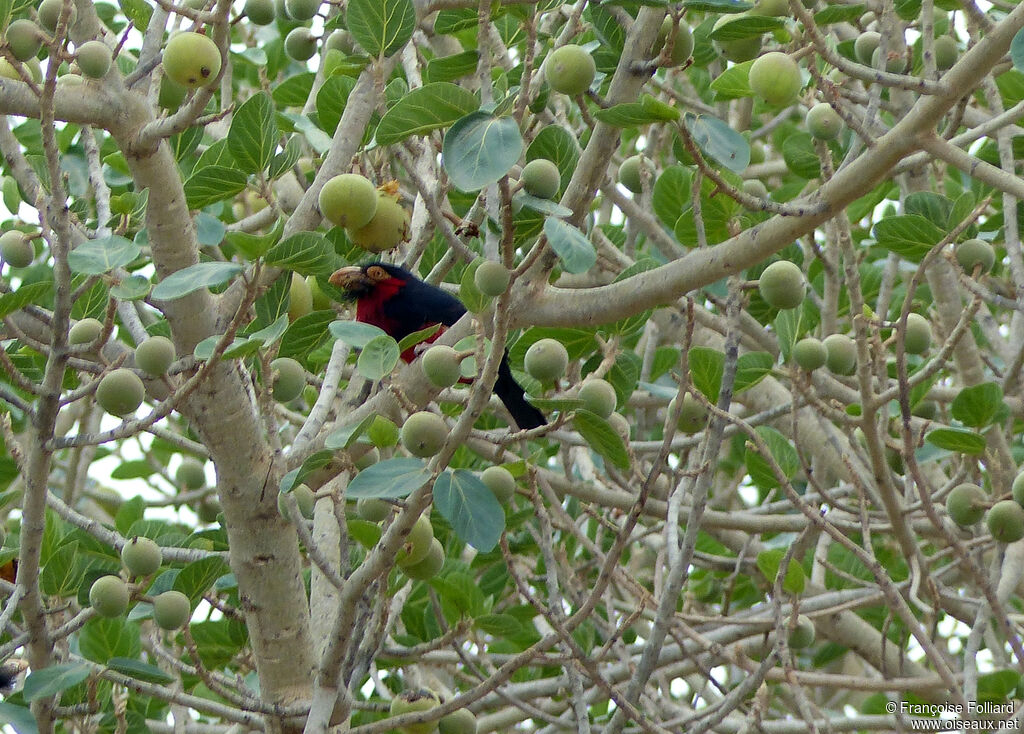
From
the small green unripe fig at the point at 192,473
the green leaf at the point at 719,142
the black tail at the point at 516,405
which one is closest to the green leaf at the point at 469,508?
the green leaf at the point at 719,142

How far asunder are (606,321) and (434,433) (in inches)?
15.8

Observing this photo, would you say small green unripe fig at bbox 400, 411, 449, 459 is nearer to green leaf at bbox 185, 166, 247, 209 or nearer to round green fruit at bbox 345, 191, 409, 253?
round green fruit at bbox 345, 191, 409, 253

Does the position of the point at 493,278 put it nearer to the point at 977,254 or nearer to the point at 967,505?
the point at 967,505

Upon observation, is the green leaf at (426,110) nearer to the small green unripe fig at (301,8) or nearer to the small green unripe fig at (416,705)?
the small green unripe fig at (301,8)

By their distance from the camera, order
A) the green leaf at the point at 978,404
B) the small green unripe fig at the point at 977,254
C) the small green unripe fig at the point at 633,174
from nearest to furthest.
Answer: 1. the green leaf at the point at 978,404
2. the small green unripe fig at the point at 977,254
3. the small green unripe fig at the point at 633,174

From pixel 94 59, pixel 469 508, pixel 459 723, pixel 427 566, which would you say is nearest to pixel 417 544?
pixel 427 566

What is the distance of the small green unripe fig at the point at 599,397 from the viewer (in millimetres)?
2564

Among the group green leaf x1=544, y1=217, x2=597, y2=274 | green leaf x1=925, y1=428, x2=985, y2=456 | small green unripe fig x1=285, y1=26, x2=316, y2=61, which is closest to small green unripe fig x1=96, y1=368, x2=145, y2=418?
green leaf x1=544, y1=217, x2=597, y2=274

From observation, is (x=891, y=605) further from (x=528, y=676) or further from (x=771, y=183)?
(x=771, y=183)

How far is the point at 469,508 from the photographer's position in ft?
7.13

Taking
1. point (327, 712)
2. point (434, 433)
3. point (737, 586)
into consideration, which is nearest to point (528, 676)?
point (737, 586)

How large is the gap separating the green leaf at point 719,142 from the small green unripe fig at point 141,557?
154cm

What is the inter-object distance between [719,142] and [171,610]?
5.26 ft

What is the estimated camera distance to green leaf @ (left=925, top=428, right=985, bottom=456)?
9.66 ft
